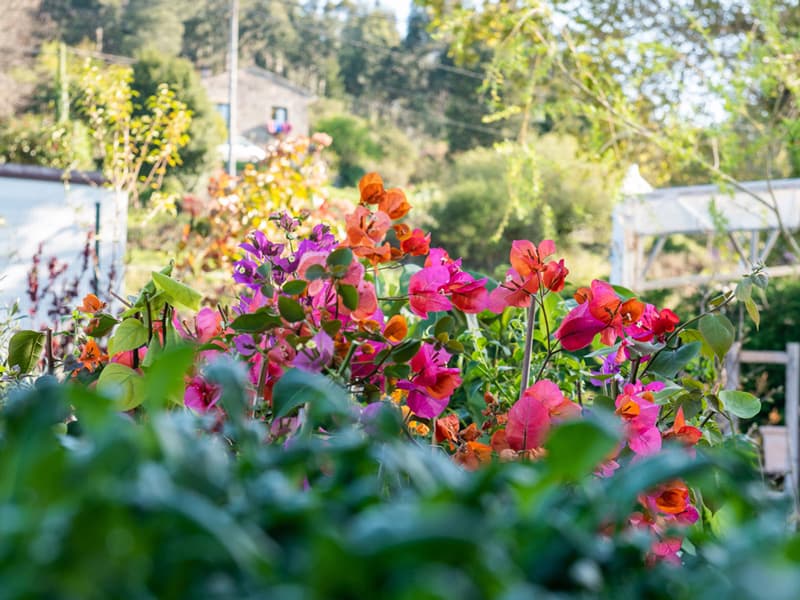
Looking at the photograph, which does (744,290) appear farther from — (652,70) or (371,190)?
(652,70)

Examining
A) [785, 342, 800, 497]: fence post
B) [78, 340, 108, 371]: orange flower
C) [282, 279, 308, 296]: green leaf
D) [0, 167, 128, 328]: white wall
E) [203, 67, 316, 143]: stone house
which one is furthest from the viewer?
[203, 67, 316, 143]: stone house

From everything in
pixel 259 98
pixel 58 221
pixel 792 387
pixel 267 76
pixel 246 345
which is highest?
pixel 267 76

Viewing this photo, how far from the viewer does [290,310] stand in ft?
2.47

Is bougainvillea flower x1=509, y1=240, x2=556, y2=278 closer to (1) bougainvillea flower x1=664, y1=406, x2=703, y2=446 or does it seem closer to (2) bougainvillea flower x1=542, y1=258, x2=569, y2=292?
(2) bougainvillea flower x1=542, y1=258, x2=569, y2=292

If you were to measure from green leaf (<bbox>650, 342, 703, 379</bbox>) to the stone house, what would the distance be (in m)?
31.8

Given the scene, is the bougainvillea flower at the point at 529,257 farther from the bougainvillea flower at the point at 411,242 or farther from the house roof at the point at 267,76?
the house roof at the point at 267,76

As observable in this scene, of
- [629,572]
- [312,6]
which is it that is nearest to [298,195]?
[629,572]

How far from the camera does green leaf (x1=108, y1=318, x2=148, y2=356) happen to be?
0.92 meters

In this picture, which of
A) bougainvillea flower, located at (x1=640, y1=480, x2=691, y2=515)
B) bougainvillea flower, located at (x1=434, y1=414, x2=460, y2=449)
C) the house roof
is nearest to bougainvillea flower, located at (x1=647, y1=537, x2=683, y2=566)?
bougainvillea flower, located at (x1=640, y1=480, x2=691, y2=515)

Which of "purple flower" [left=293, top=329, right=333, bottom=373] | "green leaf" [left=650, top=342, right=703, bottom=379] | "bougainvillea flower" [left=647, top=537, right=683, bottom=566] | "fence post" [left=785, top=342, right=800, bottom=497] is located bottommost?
"fence post" [left=785, top=342, right=800, bottom=497]

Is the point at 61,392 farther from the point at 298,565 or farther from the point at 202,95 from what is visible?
the point at 202,95

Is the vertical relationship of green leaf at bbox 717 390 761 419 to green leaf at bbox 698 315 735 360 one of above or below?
below

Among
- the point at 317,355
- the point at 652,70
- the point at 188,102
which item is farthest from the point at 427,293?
the point at 188,102

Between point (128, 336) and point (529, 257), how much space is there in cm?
41
